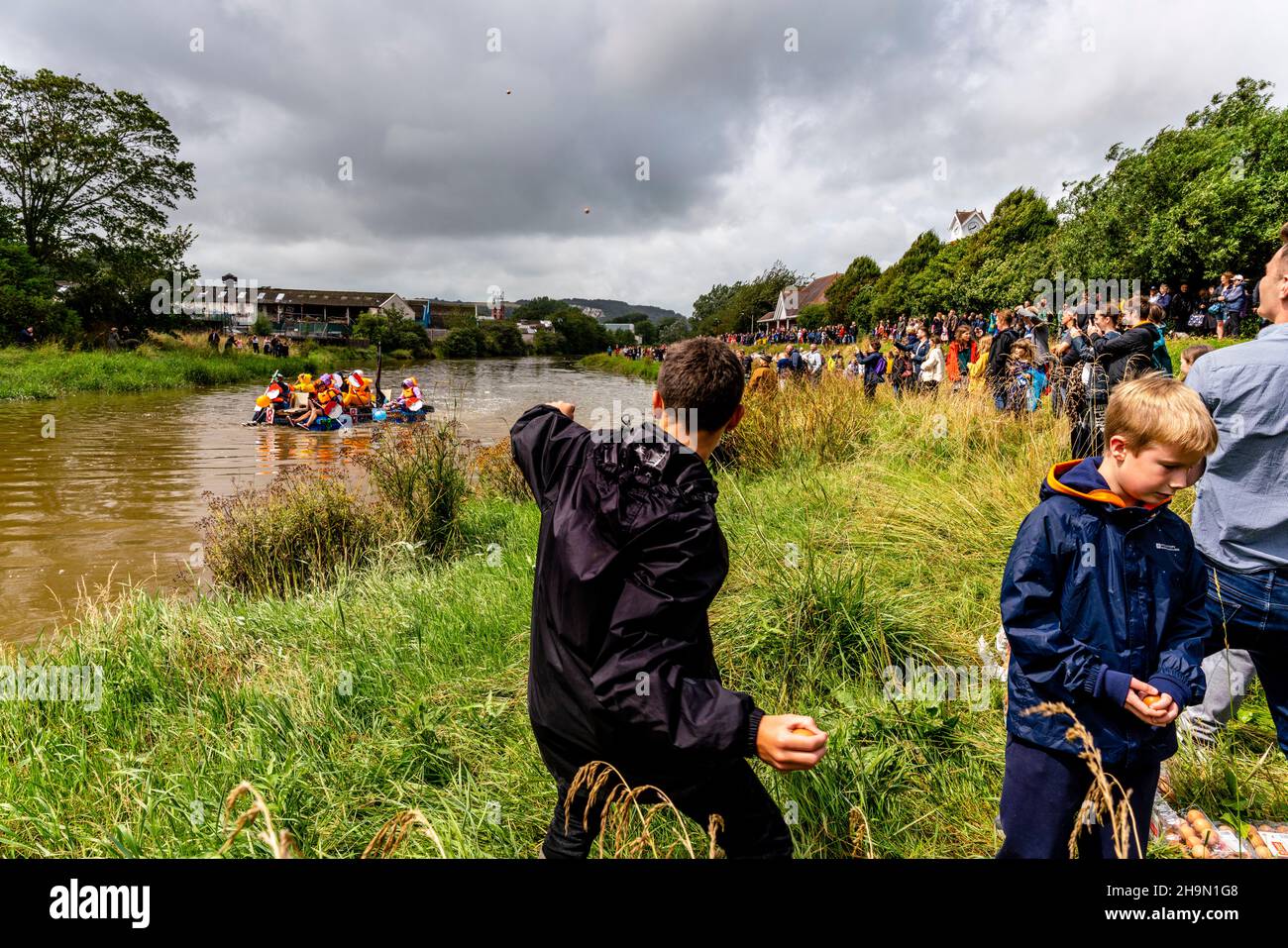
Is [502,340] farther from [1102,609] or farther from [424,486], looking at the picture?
[1102,609]

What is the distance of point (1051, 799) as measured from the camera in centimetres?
175

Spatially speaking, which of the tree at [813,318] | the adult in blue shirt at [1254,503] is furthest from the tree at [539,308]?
the adult in blue shirt at [1254,503]

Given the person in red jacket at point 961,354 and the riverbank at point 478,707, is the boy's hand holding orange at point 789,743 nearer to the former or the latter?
the riverbank at point 478,707

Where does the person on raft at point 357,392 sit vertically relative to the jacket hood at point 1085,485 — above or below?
above

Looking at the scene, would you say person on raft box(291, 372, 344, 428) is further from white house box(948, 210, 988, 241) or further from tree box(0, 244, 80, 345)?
white house box(948, 210, 988, 241)

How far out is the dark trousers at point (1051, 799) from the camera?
1748mm

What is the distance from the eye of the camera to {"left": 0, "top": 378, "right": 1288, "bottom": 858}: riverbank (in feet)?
7.66

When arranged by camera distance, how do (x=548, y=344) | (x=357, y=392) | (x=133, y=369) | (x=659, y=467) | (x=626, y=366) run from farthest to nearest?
1. (x=548, y=344)
2. (x=626, y=366)
3. (x=133, y=369)
4. (x=357, y=392)
5. (x=659, y=467)

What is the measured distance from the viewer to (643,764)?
4.88 ft

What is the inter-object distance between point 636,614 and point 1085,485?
1.36 m

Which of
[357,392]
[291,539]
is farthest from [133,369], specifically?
[291,539]

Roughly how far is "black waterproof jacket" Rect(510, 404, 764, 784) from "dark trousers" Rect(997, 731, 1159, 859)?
0.96 metres

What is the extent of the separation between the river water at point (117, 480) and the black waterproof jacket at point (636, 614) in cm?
151
